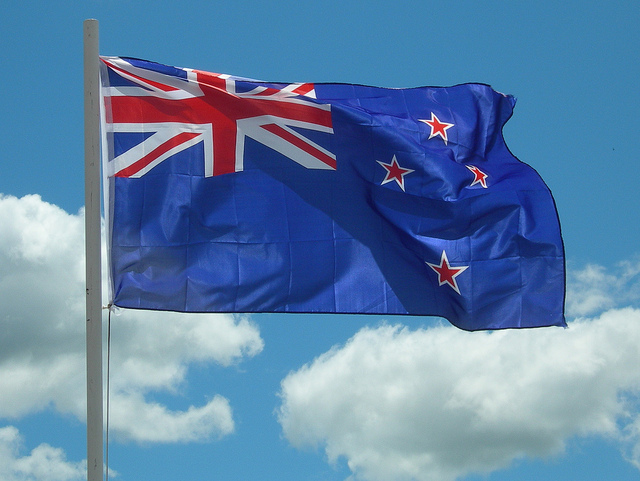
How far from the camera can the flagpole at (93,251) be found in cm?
1145

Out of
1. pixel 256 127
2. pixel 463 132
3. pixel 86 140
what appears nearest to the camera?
pixel 86 140

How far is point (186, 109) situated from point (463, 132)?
4.86 metres

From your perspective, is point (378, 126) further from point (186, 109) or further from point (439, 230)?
point (186, 109)

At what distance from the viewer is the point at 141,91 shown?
13852 mm

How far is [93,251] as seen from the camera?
38.8 ft

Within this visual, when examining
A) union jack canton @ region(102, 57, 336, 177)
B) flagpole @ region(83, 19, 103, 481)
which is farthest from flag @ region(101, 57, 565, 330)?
flagpole @ region(83, 19, 103, 481)

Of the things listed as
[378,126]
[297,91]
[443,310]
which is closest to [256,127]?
[297,91]

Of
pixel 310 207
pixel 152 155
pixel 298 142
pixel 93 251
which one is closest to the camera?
pixel 93 251

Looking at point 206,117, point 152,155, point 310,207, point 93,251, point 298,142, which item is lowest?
point 93,251

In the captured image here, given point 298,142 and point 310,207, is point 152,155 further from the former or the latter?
point 310,207

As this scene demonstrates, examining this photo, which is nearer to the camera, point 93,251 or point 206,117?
point 93,251

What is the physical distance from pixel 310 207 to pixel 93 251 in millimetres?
3607

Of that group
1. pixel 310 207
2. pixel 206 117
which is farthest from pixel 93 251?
pixel 310 207

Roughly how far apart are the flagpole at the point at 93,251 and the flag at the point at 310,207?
979 millimetres
